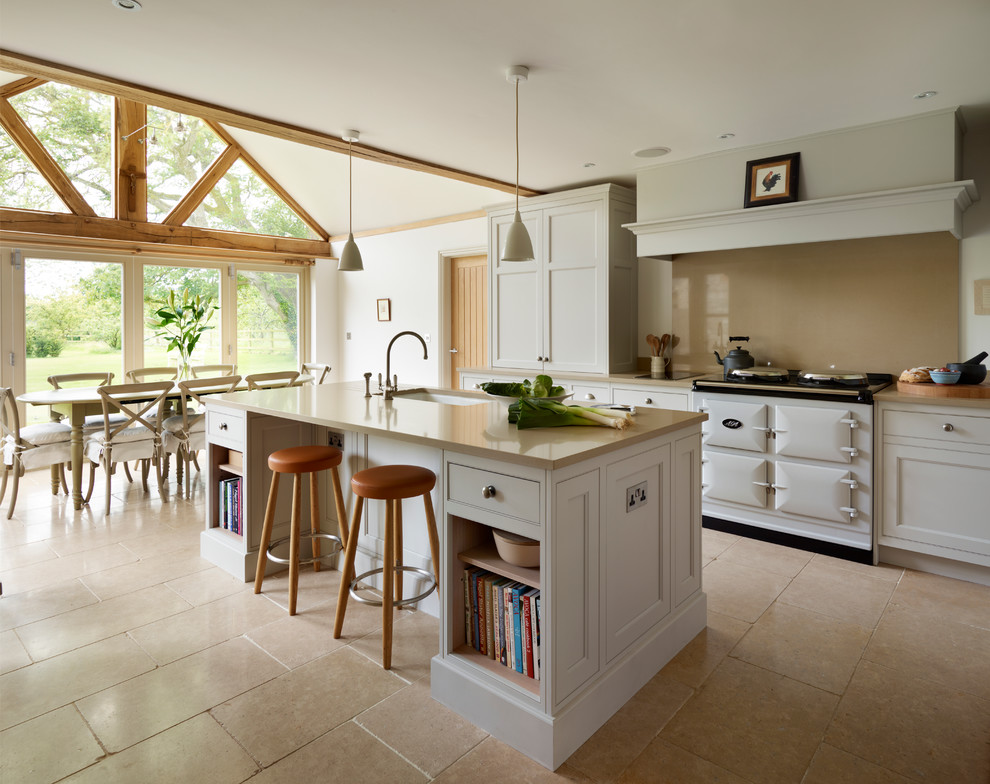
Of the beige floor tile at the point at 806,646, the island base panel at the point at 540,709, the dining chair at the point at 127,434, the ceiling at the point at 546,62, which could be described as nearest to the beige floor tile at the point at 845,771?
the beige floor tile at the point at 806,646

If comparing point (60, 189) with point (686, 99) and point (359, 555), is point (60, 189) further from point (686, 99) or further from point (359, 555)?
point (686, 99)

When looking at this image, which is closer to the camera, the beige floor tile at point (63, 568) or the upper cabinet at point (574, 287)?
the beige floor tile at point (63, 568)

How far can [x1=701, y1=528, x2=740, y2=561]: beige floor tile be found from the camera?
3439 millimetres

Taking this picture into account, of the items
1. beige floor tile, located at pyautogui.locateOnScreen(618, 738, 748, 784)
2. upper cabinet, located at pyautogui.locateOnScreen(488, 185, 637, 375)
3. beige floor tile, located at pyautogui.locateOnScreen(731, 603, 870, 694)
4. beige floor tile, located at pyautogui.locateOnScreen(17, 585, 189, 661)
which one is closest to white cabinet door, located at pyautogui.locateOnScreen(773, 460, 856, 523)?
beige floor tile, located at pyautogui.locateOnScreen(731, 603, 870, 694)

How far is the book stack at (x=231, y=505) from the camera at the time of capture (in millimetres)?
3205

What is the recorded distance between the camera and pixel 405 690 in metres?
2.12

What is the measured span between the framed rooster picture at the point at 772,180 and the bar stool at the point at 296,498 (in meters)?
2.87

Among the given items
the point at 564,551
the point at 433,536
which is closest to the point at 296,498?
the point at 433,536

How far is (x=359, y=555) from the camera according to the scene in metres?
3.02

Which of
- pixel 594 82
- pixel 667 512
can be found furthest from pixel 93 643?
pixel 594 82

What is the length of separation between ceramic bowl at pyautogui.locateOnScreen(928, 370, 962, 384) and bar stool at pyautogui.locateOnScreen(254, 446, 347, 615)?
118 inches

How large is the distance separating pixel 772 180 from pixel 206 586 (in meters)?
3.82

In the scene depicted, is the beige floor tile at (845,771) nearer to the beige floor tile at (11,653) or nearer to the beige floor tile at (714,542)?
the beige floor tile at (714,542)

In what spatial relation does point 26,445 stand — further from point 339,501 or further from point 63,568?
point 339,501
